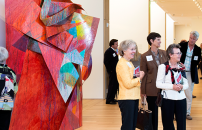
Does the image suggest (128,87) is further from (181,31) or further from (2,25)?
(181,31)

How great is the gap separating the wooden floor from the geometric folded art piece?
29.9 inches

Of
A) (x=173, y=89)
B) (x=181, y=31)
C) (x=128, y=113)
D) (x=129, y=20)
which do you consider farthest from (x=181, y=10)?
(x=128, y=113)

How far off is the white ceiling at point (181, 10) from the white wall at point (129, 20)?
1753mm

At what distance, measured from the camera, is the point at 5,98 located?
2.72 meters

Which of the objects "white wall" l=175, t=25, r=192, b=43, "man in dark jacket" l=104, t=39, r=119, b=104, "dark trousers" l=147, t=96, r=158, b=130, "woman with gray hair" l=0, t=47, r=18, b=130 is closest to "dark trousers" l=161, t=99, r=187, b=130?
"dark trousers" l=147, t=96, r=158, b=130

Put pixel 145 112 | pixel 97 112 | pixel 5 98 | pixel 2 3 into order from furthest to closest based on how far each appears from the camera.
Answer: pixel 97 112 → pixel 2 3 → pixel 145 112 → pixel 5 98

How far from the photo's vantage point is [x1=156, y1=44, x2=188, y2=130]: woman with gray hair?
109 inches

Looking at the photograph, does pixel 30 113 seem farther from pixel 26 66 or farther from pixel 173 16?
pixel 173 16

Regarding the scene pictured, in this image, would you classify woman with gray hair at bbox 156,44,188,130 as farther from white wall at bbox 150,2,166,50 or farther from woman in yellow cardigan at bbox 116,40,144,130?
white wall at bbox 150,2,166,50

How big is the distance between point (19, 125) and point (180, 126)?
2.07m

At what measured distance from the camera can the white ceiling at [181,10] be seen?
424 inches

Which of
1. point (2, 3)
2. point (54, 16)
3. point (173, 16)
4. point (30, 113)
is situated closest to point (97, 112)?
point (30, 113)

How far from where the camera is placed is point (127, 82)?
2707 mm

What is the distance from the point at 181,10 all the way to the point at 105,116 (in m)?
9.28
